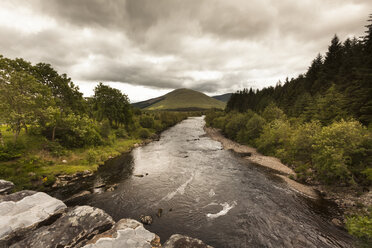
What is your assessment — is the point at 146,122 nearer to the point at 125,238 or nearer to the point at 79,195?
the point at 79,195

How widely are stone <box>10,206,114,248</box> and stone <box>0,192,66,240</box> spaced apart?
4.09ft

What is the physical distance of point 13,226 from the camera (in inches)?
487

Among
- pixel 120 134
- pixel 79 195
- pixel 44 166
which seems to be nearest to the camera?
pixel 79 195

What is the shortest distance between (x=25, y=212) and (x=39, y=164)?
1696 centimetres

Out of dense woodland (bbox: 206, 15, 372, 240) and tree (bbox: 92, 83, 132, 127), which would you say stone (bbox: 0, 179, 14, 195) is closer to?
dense woodland (bbox: 206, 15, 372, 240)

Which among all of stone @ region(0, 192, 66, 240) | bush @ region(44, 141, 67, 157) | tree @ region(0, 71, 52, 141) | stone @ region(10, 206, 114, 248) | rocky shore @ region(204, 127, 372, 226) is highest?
tree @ region(0, 71, 52, 141)

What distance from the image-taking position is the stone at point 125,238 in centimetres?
1112

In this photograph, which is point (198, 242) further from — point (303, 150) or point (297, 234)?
point (303, 150)

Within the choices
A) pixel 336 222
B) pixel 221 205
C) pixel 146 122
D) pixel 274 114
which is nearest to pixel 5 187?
pixel 221 205

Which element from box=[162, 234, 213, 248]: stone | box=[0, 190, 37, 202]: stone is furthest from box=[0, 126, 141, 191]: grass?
box=[162, 234, 213, 248]: stone

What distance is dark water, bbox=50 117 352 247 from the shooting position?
15.4 m

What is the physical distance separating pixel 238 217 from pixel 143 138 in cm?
5699

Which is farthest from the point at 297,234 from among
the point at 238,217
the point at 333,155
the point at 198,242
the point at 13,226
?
the point at 13,226

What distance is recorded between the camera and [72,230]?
1247 cm
